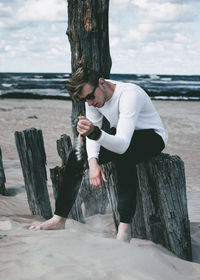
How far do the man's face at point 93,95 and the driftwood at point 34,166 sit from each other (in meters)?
0.82

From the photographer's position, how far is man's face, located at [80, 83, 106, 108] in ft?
8.89

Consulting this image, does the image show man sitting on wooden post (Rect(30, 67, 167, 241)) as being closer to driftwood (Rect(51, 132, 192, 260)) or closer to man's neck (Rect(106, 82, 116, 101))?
man's neck (Rect(106, 82, 116, 101))

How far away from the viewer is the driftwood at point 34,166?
3.39 m

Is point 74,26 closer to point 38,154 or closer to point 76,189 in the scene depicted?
point 38,154

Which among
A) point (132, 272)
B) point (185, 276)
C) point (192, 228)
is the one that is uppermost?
point (132, 272)

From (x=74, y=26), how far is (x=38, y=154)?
1262mm

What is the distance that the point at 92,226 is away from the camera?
360 centimetres

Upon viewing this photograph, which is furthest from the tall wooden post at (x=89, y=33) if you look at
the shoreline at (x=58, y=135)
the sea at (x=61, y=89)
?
the sea at (x=61, y=89)

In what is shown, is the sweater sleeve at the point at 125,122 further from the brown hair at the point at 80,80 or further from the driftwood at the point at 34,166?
the driftwood at the point at 34,166

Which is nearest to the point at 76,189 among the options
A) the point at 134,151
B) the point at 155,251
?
the point at 134,151

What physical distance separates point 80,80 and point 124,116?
41 cm

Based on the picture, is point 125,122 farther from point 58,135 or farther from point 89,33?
point 58,135

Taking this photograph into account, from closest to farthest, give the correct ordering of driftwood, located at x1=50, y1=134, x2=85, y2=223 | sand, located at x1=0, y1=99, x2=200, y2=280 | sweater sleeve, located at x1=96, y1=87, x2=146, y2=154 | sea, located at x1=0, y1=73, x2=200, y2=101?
sand, located at x1=0, y1=99, x2=200, y2=280, sweater sleeve, located at x1=96, y1=87, x2=146, y2=154, driftwood, located at x1=50, y1=134, x2=85, y2=223, sea, located at x1=0, y1=73, x2=200, y2=101

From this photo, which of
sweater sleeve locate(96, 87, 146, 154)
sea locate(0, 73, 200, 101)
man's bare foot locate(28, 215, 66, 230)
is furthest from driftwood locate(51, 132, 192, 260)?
sea locate(0, 73, 200, 101)
